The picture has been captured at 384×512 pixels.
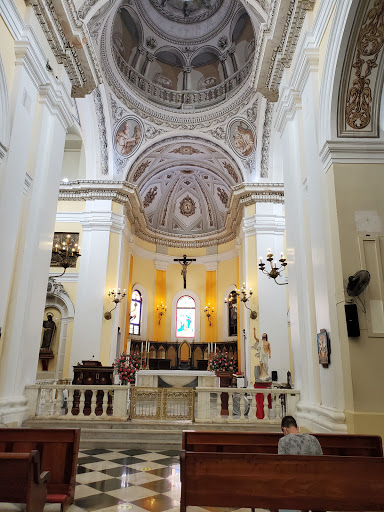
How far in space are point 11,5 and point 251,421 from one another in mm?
Answer: 7401

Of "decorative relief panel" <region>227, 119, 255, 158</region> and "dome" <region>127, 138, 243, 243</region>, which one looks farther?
"dome" <region>127, 138, 243, 243</region>

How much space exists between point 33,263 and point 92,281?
274 inches

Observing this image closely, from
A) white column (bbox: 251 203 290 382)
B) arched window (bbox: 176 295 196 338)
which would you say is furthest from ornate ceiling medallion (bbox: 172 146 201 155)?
arched window (bbox: 176 295 196 338)

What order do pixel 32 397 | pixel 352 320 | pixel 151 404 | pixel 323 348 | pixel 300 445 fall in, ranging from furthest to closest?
pixel 151 404, pixel 32 397, pixel 323 348, pixel 352 320, pixel 300 445

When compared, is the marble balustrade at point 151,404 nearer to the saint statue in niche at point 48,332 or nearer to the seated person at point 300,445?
the seated person at point 300,445

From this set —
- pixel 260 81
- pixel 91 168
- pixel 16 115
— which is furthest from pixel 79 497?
pixel 91 168

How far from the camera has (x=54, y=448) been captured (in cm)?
370

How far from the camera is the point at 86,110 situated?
1353cm

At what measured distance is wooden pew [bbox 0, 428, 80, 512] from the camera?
143 inches

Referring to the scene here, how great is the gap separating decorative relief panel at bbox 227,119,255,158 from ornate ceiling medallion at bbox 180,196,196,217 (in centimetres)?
592

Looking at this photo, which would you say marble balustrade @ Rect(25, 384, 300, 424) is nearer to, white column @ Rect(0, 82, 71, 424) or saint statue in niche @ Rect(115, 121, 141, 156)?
white column @ Rect(0, 82, 71, 424)

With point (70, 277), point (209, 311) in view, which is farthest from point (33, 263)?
point (209, 311)

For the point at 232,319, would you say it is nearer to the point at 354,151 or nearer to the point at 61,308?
the point at 61,308

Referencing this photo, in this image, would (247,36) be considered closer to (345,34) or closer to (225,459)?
(345,34)
